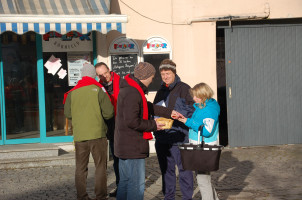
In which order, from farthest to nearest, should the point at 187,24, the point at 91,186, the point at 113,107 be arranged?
1. the point at 187,24
2. the point at 91,186
3. the point at 113,107

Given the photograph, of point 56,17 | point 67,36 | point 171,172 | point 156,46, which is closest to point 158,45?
point 156,46

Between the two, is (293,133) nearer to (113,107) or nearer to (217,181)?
(217,181)

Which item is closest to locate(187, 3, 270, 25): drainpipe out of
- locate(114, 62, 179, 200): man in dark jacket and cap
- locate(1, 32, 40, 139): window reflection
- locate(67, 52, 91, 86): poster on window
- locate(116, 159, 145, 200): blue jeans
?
locate(67, 52, 91, 86): poster on window

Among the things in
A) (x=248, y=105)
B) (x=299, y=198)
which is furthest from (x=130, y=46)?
(x=299, y=198)

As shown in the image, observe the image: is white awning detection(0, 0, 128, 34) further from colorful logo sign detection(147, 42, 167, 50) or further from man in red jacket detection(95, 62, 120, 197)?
man in red jacket detection(95, 62, 120, 197)

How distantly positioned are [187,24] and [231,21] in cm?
103

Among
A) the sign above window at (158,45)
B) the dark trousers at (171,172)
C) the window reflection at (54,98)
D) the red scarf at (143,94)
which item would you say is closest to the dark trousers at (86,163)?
the dark trousers at (171,172)

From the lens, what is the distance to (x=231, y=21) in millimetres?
10070

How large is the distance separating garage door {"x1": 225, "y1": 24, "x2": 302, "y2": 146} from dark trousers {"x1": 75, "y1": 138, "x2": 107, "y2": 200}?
4855mm

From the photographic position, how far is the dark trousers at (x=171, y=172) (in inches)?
219

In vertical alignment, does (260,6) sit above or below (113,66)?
above

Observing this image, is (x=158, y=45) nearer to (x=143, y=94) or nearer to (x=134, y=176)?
(x=143, y=94)

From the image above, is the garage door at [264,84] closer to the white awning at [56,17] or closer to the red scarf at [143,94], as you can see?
the white awning at [56,17]

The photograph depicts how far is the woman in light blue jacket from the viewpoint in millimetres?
4914
